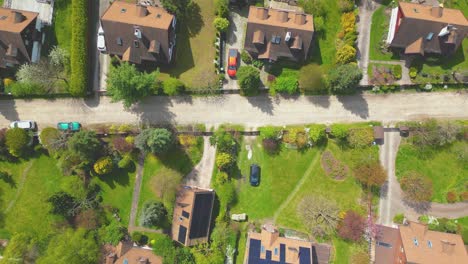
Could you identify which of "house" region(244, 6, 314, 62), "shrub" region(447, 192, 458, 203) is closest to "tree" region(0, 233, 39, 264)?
"house" region(244, 6, 314, 62)

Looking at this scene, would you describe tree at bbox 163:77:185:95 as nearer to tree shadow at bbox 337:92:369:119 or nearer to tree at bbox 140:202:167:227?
tree at bbox 140:202:167:227

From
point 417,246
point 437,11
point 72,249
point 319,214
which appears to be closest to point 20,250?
point 72,249

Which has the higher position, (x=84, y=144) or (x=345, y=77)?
(x=345, y=77)

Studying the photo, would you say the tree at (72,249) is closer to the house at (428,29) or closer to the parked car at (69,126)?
the parked car at (69,126)

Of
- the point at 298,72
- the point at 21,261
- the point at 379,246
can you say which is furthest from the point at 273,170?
the point at 21,261

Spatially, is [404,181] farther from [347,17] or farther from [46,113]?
[46,113]

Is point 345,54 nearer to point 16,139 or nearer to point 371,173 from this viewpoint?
point 371,173
